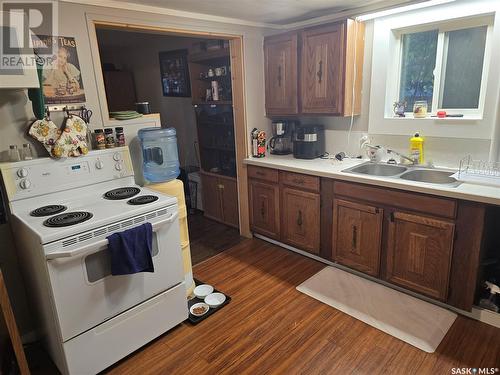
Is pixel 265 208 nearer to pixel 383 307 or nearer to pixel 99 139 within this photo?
pixel 383 307

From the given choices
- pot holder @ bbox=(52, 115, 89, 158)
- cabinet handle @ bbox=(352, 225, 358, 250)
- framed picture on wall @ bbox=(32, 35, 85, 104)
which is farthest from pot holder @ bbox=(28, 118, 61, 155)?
cabinet handle @ bbox=(352, 225, 358, 250)

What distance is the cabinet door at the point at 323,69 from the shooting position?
2.71 metres

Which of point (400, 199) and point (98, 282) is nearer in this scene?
point (98, 282)

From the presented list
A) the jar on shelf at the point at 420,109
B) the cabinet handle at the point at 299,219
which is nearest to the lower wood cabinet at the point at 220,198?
the cabinet handle at the point at 299,219

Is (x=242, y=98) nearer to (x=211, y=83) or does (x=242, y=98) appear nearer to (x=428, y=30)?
(x=211, y=83)

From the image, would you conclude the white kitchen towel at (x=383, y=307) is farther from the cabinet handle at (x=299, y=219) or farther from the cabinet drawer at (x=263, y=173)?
the cabinet drawer at (x=263, y=173)

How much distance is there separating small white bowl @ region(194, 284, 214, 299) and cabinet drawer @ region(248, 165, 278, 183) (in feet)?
3.70

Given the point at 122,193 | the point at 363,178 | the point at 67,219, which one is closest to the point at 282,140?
the point at 363,178

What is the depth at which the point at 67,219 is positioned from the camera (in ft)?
5.61

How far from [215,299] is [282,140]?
1.79m

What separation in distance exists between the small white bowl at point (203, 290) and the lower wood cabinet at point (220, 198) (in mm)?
1218

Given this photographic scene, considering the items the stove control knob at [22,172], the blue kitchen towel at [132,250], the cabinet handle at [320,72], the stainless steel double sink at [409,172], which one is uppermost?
the cabinet handle at [320,72]

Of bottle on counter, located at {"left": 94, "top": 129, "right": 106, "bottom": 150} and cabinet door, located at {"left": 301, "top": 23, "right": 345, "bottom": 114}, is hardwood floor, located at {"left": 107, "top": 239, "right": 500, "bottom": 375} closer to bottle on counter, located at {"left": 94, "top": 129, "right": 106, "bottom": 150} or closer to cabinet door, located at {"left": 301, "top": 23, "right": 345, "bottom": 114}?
bottle on counter, located at {"left": 94, "top": 129, "right": 106, "bottom": 150}

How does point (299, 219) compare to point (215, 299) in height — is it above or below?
above
